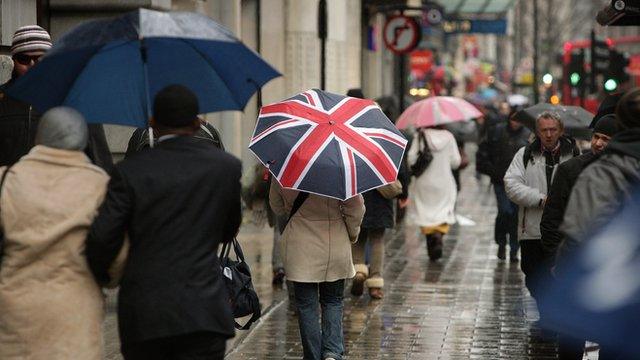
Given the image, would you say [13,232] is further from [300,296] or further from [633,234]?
[300,296]

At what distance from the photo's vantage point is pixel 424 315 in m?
11.6

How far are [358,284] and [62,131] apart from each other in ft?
23.0

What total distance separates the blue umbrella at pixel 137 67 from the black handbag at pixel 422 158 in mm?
9412

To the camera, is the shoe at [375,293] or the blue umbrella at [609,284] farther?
the shoe at [375,293]

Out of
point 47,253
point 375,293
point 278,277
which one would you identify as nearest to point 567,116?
point 375,293

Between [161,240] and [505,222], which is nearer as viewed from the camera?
[161,240]

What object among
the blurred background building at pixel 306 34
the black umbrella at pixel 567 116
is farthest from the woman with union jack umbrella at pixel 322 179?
the black umbrella at pixel 567 116

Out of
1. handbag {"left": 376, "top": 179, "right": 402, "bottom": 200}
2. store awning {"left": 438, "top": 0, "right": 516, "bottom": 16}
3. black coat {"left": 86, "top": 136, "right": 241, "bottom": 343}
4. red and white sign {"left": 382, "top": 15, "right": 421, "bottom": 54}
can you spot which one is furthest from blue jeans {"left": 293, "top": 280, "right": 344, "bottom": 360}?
store awning {"left": 438, "top": 0, "right": 516, "bottom": 16}

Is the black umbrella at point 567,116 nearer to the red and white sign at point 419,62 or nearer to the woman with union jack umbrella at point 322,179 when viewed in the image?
the woman with union jack umbrella at point 322,179

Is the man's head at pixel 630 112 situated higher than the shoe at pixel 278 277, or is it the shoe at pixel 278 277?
the man's head at pixel 630 112

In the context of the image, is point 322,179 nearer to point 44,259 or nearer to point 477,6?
point 44,259

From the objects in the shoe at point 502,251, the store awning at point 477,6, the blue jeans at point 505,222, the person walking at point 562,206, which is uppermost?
the store awning at point 477,6

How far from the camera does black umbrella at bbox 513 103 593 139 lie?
459 inches

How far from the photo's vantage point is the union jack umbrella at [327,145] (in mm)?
8258
